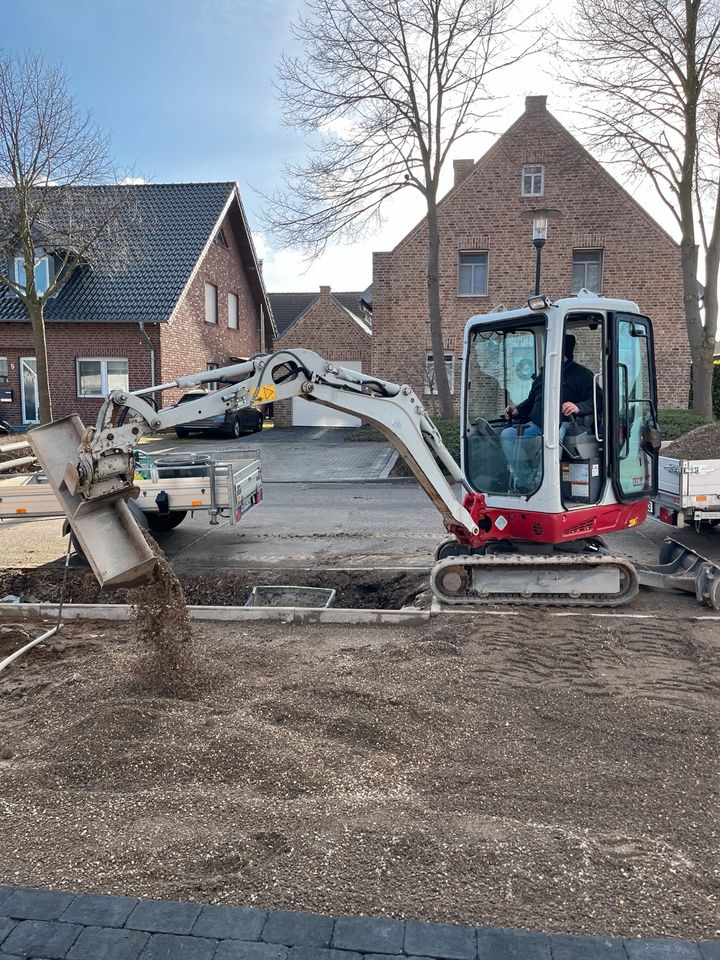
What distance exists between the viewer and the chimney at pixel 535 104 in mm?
23688

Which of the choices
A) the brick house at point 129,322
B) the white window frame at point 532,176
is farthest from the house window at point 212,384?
the white window frame at point 532,176

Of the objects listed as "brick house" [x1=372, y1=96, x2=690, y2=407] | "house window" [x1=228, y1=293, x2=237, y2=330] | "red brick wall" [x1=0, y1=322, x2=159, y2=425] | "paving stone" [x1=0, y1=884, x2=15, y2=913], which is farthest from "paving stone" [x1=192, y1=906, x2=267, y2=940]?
"house window" [x1=228, y1=293, x2=237, y2=330]

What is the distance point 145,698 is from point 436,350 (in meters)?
17.3

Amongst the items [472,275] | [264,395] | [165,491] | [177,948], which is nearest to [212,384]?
[165,491]

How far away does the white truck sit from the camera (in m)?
8.69

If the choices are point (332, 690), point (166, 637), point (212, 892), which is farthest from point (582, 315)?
point (212, 892)

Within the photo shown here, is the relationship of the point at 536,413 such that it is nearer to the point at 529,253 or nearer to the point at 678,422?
the point at 678,422

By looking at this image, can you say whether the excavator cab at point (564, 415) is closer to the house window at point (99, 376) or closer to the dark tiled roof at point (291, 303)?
the house window at point (99, 376)

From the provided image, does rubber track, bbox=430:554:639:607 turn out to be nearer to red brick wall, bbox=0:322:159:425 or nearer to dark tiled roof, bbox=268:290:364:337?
red brick wall, bbox=0:322:159:425

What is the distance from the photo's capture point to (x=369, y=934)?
287cm

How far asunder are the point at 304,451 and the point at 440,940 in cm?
1881

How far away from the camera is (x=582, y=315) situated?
687cm

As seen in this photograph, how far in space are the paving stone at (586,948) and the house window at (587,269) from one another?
23.3 meters

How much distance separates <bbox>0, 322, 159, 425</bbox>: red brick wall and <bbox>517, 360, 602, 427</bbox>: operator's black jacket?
64.2ft
